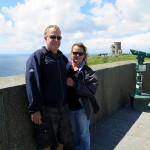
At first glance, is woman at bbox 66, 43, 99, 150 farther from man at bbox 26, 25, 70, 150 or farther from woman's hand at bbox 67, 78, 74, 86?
man at bbox 26, 25, 70, 150

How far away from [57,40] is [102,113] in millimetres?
3182

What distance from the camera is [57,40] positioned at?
345cm

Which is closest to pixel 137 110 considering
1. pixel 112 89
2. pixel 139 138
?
pixel 112 89

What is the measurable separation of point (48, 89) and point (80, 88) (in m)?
0.50

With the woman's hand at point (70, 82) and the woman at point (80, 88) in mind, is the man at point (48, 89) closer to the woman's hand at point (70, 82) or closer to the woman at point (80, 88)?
the woman's hand at point (70, 82)

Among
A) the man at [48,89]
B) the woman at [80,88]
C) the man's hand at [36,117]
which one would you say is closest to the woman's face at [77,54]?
the woman at [80,88]

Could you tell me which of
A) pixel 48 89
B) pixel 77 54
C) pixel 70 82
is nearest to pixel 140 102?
pixel 77 54

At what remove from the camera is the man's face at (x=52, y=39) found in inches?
135

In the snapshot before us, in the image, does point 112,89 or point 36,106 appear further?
point 112,89

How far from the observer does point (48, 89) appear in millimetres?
3379

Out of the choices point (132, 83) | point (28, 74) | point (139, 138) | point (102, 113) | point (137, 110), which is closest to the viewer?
point (28, 74)

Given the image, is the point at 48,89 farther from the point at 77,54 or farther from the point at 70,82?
the point at 77,54

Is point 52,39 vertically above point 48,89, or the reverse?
point 52,39

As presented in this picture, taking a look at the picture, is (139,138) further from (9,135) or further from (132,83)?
(132,83)
